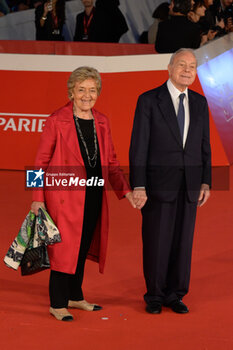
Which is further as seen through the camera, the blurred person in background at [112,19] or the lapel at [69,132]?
the blurred person in background at [112,19]

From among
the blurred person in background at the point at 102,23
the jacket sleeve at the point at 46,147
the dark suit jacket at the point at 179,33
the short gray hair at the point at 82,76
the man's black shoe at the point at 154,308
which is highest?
the blurred person in background at the point at 102,23

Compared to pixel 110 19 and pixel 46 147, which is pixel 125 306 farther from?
pixel 110 19

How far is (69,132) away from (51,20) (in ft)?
23.8

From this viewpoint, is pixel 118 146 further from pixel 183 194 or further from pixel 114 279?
pixel 183 194

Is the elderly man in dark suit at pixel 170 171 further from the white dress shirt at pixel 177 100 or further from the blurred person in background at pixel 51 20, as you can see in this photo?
the blurred person in background at pixel 51 20

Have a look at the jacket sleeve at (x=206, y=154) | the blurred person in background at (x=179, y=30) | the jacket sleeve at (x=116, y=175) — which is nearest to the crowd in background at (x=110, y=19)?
the blurred person in background at (x=179, y=30)

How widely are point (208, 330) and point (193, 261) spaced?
157 cm

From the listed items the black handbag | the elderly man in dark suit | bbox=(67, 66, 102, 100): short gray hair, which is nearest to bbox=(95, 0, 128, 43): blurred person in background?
the elderly man in dark suit

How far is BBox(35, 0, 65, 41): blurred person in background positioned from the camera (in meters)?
11.4

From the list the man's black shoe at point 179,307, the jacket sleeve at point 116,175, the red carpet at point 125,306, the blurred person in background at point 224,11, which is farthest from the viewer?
the blurred person in background at point 224,11

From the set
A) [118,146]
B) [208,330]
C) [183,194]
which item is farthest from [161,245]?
[118,146]

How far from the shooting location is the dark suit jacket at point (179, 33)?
8906 mm

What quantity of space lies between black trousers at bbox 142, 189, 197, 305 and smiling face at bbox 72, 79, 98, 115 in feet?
2.69

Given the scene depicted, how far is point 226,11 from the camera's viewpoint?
36.8ft
